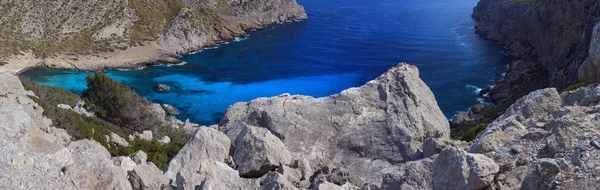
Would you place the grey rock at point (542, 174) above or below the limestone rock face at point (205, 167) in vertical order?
above

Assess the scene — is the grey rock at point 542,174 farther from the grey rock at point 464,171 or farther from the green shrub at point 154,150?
the green shrub at point 154,150

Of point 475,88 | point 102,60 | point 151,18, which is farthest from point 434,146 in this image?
point 151,18

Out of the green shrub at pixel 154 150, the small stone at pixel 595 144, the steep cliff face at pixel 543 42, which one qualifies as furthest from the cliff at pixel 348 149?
the steep cliff face at pixel 543 42

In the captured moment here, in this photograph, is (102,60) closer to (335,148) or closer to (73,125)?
(73,125)

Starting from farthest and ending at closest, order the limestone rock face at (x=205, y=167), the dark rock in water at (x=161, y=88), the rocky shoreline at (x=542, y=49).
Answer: the dark rock in water at (x=161, y=88), the rocky shoreline at (x=542, y=49), the limestone rock face at (x=205, y=167)

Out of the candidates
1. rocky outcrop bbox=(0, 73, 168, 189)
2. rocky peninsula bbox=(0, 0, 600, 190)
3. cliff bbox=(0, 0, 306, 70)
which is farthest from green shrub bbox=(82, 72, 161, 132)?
cliff bbox=(0, 0, 306, 70)

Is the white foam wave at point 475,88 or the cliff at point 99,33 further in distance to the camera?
the cliff at point 99,33

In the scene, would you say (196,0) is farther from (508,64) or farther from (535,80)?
(535,80)
